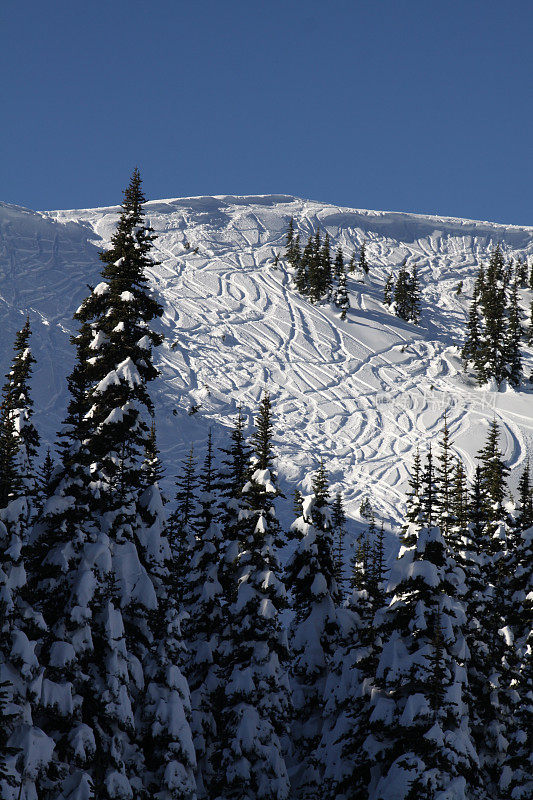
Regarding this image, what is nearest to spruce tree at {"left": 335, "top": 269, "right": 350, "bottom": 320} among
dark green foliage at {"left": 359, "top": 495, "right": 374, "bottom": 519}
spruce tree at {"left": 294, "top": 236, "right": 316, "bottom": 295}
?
spruce tree at {"left": 294, "top": 236, "right": 316, "bottom": 295}

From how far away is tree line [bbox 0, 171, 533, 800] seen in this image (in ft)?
49.8

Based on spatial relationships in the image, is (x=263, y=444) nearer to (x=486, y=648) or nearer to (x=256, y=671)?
(x=256, y=671)

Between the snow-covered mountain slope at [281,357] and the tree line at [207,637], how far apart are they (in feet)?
141

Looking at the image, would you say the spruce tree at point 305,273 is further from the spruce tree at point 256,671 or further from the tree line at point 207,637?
the spruce tree at point 256,671

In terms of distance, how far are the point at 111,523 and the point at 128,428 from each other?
7.53 ft

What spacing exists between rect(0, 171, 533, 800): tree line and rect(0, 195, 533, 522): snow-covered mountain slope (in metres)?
42.9

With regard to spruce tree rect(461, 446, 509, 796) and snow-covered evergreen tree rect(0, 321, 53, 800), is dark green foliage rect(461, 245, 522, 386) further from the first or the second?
snow-covered evergreen tree rect(0, 321, 53, 800)

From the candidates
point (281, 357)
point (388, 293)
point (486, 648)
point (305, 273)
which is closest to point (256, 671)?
point (486, 648)

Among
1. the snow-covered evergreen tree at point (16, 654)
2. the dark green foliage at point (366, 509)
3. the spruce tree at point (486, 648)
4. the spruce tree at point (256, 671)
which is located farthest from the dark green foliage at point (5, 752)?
the dark green foliage at point (366, 509)

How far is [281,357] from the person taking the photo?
103250mm

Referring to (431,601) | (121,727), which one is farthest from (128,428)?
(431,601)

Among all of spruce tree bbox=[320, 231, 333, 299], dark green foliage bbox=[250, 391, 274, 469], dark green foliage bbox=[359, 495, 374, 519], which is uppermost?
spruce tree bbox=[320, 231, 333, 299]

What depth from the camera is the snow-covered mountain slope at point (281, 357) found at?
265ft

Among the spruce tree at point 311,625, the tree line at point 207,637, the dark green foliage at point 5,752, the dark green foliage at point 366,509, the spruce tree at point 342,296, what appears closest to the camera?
the dark green foliage at point 5,752
